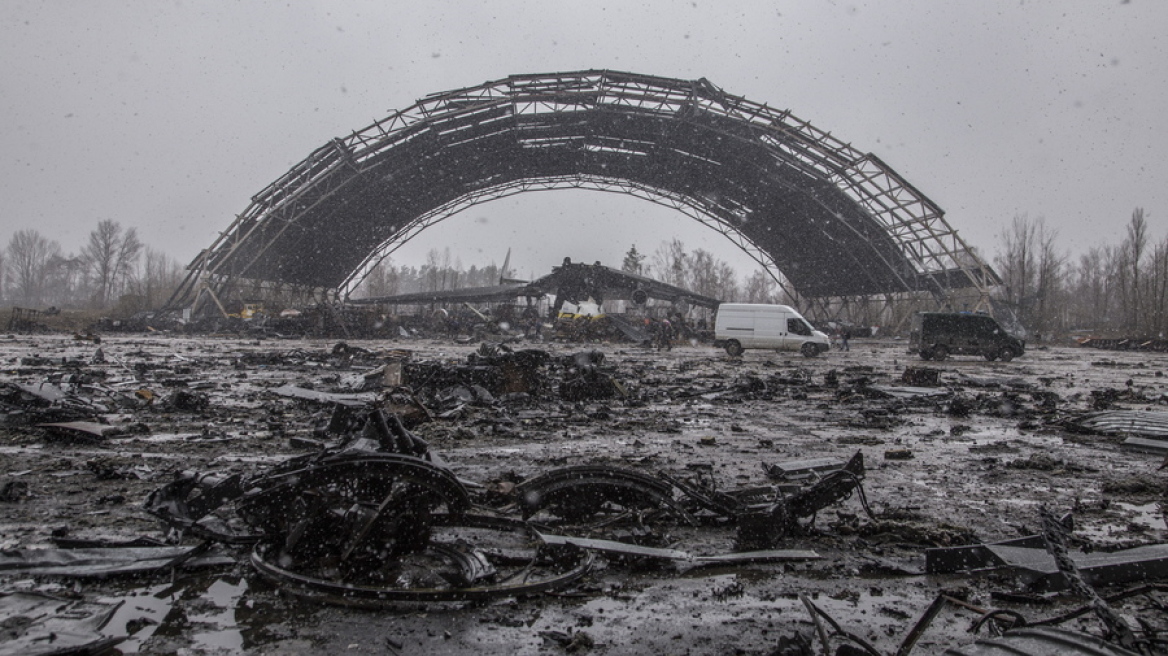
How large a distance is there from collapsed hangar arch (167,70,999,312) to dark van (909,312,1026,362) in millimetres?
9765

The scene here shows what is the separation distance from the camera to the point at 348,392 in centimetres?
924

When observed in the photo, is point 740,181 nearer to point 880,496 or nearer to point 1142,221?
point 880,496

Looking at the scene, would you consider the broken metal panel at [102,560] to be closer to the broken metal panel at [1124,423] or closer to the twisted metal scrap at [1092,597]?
the twisted metal scrap at [1092,597]

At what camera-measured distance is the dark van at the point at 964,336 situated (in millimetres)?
21078

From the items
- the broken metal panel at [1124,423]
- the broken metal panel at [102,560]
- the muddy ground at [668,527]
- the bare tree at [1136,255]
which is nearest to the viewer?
the muddy ground at [668,527]

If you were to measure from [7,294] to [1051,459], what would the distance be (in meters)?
153

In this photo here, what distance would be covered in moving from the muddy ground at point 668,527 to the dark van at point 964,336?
11325mm

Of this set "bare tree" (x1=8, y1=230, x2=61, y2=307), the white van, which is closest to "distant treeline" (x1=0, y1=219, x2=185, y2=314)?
"bare tree" (x1=8, y1=230, x2=61, y2=307)

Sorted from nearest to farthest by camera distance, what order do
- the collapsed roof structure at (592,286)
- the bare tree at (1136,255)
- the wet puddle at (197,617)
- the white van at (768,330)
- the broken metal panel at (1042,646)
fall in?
the broken metal panel at (1042,646), the wet puddle at (197,617), the white van at (768,330), the collapsed roof structure at (592,286), the bare tree at (1136,255)

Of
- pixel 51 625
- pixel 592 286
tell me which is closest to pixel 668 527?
pixel 51 625

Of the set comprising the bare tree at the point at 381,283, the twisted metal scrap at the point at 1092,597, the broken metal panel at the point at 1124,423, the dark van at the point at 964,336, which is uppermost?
the bare tree at the point at 381,283

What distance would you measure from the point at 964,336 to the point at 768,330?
7.01m

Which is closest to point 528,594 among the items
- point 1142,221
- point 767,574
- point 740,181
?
point 767,574

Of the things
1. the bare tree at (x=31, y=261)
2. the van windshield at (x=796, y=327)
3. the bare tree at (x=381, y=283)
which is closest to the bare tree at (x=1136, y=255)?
the van windshield at (x=796, y=327)
